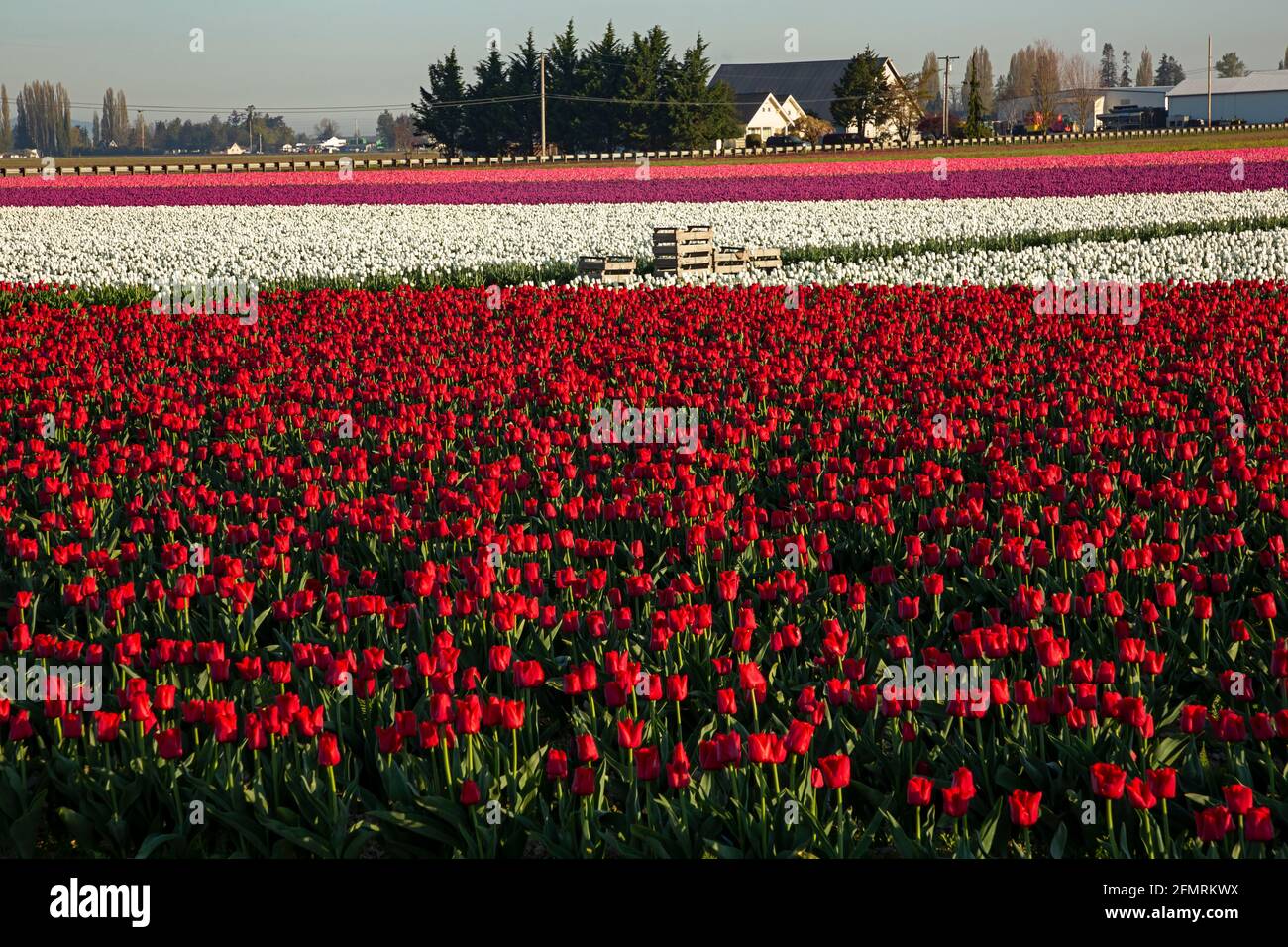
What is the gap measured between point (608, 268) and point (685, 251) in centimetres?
145

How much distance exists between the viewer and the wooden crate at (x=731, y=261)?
2119cm

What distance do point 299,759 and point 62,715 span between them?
2.69 feet

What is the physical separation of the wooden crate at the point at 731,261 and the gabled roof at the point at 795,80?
103556 mm

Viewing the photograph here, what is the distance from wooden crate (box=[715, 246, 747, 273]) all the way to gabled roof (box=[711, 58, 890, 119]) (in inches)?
4077

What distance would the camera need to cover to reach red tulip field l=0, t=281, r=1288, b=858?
154 inches

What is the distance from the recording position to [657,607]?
5500 millimetres

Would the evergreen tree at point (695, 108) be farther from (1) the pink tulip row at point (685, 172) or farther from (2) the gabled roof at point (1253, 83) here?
(2) the gabled roof at point (1253, 83)

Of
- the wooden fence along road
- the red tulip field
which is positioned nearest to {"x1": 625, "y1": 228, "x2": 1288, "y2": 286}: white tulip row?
the red tulip field

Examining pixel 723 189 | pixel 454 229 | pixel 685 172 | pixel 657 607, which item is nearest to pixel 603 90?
pixel 685 172

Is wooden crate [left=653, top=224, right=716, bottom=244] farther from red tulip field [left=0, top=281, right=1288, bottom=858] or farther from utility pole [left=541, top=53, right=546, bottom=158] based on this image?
utility pole [left=541, top=53, right=546, bottom=158]

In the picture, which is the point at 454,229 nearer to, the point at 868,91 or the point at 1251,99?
the point at 868,91

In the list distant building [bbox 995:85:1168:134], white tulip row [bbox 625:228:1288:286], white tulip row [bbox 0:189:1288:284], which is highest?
distant building [bbox 995:85:1168:134]

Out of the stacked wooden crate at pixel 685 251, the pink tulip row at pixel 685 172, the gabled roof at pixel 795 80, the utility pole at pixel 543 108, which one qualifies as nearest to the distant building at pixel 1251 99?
the gabled roof at pixel 795 80
